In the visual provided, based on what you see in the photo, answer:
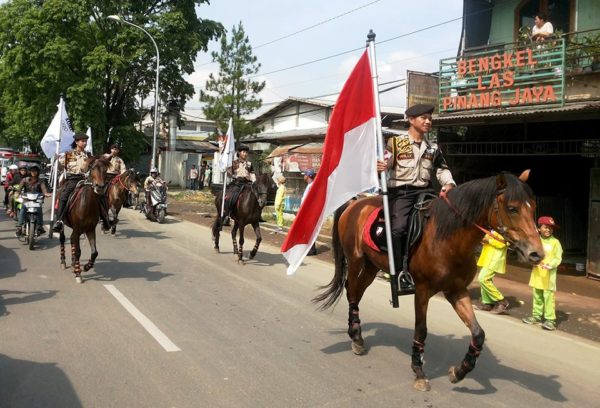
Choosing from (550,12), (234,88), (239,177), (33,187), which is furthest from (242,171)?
(234,88)

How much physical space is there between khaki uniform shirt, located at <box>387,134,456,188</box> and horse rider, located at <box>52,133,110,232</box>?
6435 mm

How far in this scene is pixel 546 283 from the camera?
7.55 m

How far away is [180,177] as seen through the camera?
130 feet

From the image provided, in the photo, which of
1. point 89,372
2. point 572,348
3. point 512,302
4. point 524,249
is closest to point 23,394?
point 89,372

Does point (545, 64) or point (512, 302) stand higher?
point (545, 64)

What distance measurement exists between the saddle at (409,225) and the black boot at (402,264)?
76 millimetres

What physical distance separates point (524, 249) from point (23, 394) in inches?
168

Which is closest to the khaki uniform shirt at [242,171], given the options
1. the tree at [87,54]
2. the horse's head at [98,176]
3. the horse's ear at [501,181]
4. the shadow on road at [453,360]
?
the horse's head at [98,176]

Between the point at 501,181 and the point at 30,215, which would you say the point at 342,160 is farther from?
the point at 30,215

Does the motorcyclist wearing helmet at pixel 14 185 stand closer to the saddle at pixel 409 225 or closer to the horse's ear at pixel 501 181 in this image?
the saddle at pixel 409 225

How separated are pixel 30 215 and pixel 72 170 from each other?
9.70 ft

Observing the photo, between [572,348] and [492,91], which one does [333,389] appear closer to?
[572,348]

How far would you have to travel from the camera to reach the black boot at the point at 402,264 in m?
5.23

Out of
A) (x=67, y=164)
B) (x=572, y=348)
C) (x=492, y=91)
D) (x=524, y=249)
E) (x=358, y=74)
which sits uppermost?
(x=492, y=91)
